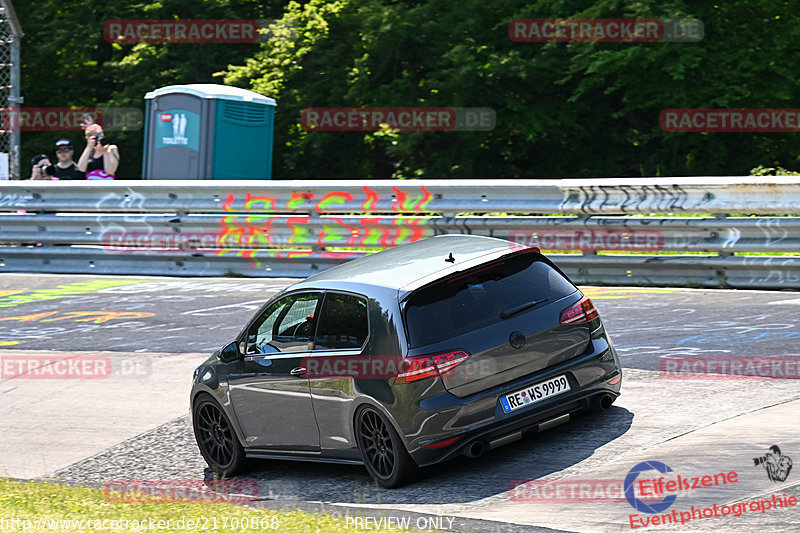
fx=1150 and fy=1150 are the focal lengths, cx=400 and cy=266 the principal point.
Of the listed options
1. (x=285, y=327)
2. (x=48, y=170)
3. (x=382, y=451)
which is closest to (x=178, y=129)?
(x=48, y=170)

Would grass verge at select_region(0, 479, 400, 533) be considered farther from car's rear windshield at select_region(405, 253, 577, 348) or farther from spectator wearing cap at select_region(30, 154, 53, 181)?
spectator wearing cap at select_region(30, 154, 53, 181)

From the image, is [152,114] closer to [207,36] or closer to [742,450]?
[207,36]

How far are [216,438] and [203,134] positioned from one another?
9786 millimetres

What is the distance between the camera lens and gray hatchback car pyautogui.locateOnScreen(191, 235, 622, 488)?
686 cm

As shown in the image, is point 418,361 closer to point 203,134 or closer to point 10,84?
point 203,134

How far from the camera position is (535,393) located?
7121 mm

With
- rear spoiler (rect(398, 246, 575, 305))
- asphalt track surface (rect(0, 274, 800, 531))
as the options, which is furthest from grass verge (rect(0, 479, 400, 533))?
rear spoiler (rect(398, 246, 575, 305))

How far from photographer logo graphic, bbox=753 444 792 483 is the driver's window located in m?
2.91

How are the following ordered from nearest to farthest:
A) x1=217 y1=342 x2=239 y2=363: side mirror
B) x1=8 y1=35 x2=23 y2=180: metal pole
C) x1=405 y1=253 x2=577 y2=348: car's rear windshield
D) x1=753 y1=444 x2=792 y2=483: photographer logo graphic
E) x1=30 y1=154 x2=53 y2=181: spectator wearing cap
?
x1=753 y1=444 x2=792 y2=483: photographer logo graphic
x1=405 y1=253 x2=577 y2=348: car's rear windshield
x1=217 y1=342 x2=239 y2=363: side mirror
x1=8 y1=35 x2=23 y2=180: metal pole
x1=30 y1=154 x2=53 y2=181: spectator wearing cap

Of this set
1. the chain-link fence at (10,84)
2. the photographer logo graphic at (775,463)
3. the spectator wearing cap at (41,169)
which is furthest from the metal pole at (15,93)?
the photographer logo graphic at (775,463)

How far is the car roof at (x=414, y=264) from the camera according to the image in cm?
720

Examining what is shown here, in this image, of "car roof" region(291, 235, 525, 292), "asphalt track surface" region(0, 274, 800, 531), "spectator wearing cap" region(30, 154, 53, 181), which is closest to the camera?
"asphalt track surface" region(0, 274, 800, 531)

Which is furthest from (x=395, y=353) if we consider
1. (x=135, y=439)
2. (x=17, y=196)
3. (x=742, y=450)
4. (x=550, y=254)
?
(x=17, y=196)

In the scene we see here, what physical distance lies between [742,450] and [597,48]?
17.1 metres
